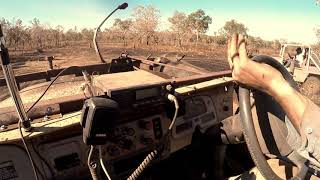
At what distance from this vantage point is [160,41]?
160 feet

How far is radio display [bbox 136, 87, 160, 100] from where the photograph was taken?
2.54m

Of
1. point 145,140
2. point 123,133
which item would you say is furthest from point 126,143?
point 145,140

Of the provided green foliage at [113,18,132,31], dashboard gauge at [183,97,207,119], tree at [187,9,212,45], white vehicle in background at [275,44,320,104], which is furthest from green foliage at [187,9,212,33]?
dashboard gauge at [183,97,207,119]

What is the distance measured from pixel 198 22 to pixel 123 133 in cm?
5622

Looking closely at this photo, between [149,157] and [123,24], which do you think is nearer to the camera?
[149,157]

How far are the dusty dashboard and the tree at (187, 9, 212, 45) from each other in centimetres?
5186

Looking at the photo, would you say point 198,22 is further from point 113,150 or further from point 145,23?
point 113,150

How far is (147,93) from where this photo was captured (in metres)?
2.61

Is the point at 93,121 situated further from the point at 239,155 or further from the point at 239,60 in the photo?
the point at 239,155

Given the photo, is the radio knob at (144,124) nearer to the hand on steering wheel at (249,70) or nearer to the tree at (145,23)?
the hand on steering wheel at (249,70)

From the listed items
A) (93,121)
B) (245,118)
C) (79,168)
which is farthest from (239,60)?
(79,168)

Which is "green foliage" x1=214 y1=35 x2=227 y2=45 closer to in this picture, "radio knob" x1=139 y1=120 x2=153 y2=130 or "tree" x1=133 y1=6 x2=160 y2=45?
"tree" x1=133 y1=6 x2=160 y2=45

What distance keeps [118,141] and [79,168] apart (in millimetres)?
351

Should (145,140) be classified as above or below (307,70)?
above
